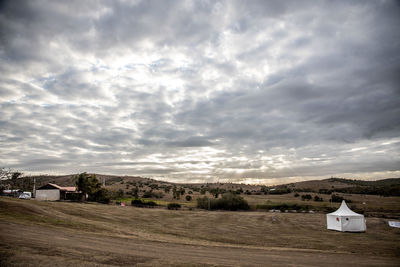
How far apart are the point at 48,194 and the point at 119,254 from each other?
61.4 meters

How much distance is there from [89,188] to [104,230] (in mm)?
44630

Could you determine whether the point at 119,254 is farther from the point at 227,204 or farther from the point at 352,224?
the point at 227,204

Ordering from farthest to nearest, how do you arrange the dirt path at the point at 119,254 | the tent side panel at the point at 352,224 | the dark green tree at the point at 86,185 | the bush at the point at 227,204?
the bush at the point at 227,204 < the dark green tree at the point at 86,185 < the tent side panel at the point at 352,224 < the dirt path at the point at 119,254

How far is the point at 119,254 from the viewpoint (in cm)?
1656

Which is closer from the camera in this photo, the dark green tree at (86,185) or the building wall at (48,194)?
the building wall at (48,194)

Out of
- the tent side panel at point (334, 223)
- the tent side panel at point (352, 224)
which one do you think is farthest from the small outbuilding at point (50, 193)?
the tent side panel at point (352, 224)

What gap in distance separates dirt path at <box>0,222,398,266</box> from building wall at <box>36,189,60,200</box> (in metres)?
49.7

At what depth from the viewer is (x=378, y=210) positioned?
63031 mm

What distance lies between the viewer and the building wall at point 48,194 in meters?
67.0

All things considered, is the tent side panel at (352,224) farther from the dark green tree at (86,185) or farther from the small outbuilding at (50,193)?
the small outbuilding at (50,193)

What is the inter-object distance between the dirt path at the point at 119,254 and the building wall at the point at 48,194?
4968 centimetres

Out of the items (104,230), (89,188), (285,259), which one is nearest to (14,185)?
(89,188)

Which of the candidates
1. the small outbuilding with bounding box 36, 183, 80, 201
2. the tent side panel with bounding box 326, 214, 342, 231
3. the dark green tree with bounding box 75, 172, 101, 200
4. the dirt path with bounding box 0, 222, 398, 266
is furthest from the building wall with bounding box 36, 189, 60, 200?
the tent side panel with bounding box 326, 214, 342, 231

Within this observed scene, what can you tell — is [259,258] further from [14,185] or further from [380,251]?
[14,185]
